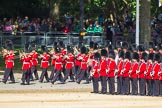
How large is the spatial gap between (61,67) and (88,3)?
25.1m

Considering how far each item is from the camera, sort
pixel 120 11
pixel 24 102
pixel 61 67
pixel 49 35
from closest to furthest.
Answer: pixel 24 102 → pixel 61 67 → pixel 49 35 → pixel 120 11

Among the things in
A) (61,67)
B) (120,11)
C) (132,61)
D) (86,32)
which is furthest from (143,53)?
(120,11)

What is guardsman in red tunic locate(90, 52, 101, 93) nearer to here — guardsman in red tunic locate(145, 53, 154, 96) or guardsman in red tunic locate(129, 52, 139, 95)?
guardsman in red tunic locate(129, 52, 139, 95)

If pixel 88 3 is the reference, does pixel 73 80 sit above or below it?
below

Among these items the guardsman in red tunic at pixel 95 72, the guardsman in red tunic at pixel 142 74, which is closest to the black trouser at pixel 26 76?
the guardsman in red tunic at pixel 95 72

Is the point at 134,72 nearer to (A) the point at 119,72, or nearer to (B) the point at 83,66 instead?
(A) the point at 119,72

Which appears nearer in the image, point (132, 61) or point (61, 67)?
point (132, 61)

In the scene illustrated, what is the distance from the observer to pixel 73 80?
2883 cm

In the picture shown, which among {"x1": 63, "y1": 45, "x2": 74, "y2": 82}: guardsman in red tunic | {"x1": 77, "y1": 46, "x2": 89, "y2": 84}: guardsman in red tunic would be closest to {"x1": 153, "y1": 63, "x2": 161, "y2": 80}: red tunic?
{"x1": 77, "y1": 46, "x2": 89, "y2": 84}: guardsman in red tunic

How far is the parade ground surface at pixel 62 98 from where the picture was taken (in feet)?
71.3

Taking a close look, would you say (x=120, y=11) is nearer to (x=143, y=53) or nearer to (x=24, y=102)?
(x=143, y=53)

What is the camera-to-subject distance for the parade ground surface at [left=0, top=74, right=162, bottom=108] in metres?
21.7

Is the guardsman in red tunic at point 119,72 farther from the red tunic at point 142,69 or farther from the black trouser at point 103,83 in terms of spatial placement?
the red tunic at point 142,69

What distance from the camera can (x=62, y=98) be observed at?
77.3ft
